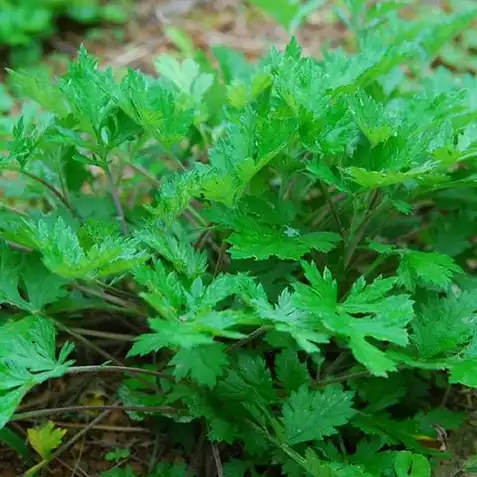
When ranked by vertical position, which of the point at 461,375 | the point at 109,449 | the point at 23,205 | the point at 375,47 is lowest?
the point at 109,449

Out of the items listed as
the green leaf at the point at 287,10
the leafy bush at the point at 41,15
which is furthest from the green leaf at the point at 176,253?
the leafy bush at the point at 41,15

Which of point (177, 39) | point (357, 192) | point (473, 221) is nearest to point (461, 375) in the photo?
point (357, 192)

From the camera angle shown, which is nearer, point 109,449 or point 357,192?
point 357,192

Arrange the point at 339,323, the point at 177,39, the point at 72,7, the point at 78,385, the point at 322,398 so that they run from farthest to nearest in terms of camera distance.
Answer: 1. the point at 72,7
2. the point at 177,39
3. the point at 78,385
4. the point at 322,398
5. the point at 339,323

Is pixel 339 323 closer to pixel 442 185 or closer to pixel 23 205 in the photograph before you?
pixel 442 185

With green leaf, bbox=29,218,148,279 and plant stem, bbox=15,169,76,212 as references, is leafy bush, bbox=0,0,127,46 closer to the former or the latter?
plant stem, bbox=15,169,76,212

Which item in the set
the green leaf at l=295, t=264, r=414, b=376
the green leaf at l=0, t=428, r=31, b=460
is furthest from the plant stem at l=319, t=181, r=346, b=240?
the green leaf at l=0, t=428, r=31, b=460

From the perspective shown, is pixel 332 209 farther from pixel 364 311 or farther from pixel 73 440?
pixel 73 440
